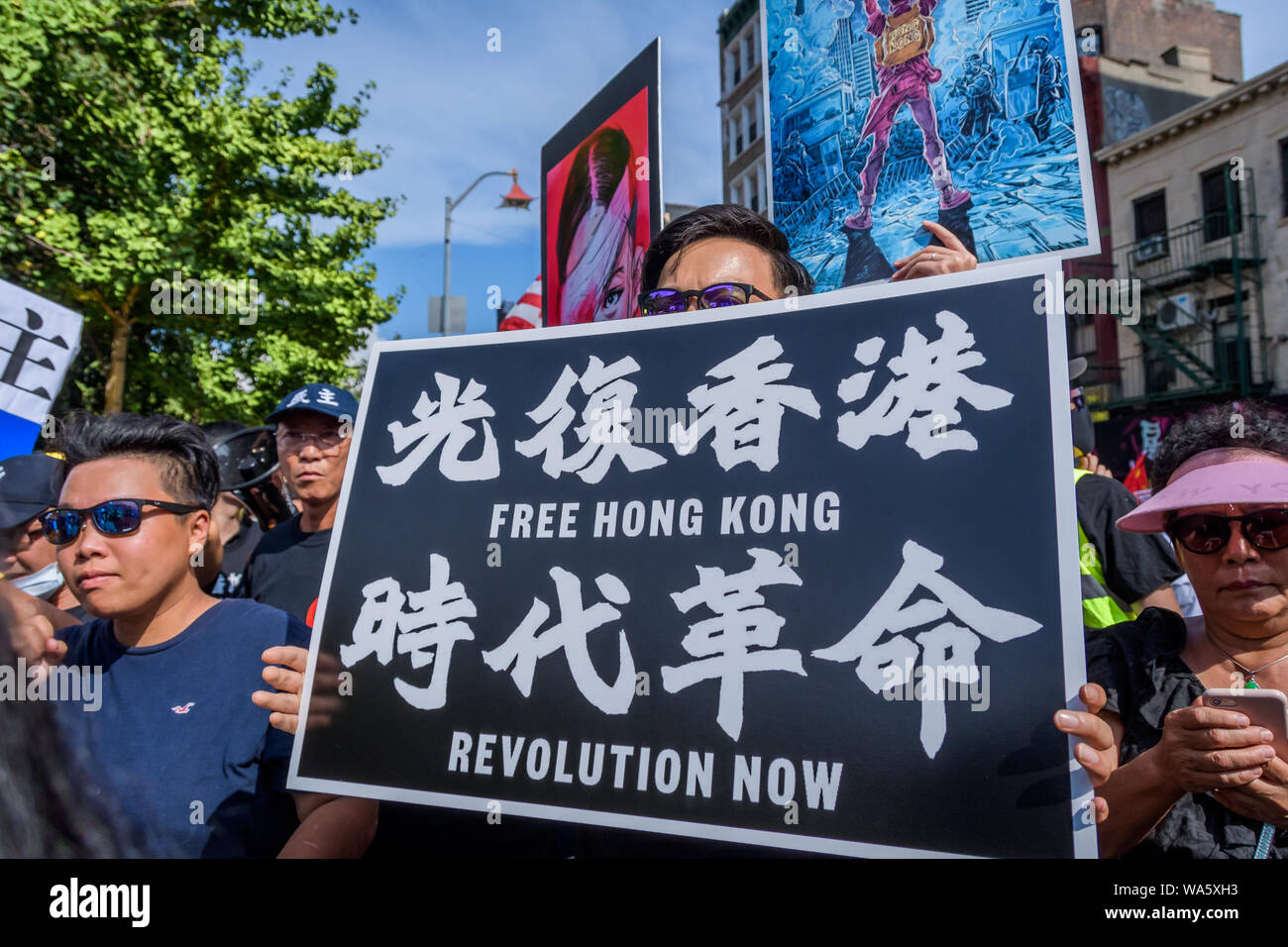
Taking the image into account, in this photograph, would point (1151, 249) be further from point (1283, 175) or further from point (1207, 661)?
point (1207, 661)

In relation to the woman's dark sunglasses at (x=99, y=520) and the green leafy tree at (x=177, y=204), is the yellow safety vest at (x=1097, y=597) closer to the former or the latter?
the woman's dark sunglasses at (x=99, y=520)

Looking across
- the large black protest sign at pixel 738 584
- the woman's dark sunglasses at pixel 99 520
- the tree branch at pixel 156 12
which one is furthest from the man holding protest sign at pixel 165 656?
the tree branch at pixel 156 12

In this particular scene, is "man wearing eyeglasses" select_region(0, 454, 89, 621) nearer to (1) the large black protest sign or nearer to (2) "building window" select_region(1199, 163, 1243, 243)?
(1) the large black protest sign

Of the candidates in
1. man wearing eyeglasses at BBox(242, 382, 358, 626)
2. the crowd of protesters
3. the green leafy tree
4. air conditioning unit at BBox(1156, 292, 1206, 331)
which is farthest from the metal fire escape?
man wearing eyeglasses at BBox(242, 382, 358, 626)

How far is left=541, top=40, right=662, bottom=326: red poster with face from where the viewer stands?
2766 mm

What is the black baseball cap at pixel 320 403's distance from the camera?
345 cm

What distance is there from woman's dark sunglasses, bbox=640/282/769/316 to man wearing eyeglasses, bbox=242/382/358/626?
62.2 inches

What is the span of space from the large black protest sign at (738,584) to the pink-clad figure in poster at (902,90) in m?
0.82

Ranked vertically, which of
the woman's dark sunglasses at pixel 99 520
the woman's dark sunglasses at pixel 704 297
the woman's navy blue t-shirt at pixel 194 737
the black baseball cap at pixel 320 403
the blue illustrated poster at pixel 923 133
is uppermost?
the blue illustrated poster at pixel 923 133

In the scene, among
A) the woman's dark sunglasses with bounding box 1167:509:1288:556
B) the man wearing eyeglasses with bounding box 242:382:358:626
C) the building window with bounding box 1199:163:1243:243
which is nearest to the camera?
the woman's dark sunglasses with bounding box 1167:509:1288:556

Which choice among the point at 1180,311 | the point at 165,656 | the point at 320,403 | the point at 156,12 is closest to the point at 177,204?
the point at 156,12

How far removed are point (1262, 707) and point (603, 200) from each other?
7.86 ft

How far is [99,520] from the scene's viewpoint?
199 cm
